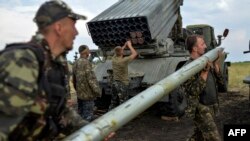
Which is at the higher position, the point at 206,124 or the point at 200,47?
the point at 200,47

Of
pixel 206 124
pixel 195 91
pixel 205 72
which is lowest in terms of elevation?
pixel 206 124

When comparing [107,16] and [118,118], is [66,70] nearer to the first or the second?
[118,118]

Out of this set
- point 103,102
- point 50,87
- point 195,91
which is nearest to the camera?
point 50,87

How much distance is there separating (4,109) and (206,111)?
3.40m

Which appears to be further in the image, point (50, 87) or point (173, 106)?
point (173, 106)

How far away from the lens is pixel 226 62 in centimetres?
1573

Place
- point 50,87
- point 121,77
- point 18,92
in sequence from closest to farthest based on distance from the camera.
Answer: point 18,92 → point 50,87 → point 121,77

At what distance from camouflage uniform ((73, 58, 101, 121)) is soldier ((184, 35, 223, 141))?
121 inches

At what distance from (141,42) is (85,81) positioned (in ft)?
6.84

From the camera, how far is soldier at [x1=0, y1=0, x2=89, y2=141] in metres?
2.15

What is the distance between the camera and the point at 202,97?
5.20 metres

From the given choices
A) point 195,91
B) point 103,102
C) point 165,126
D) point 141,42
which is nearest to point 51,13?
point 195,91

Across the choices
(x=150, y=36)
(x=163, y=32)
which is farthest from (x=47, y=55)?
(x=163, y=32)

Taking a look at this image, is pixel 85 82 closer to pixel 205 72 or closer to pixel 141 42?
pixel 141 42
